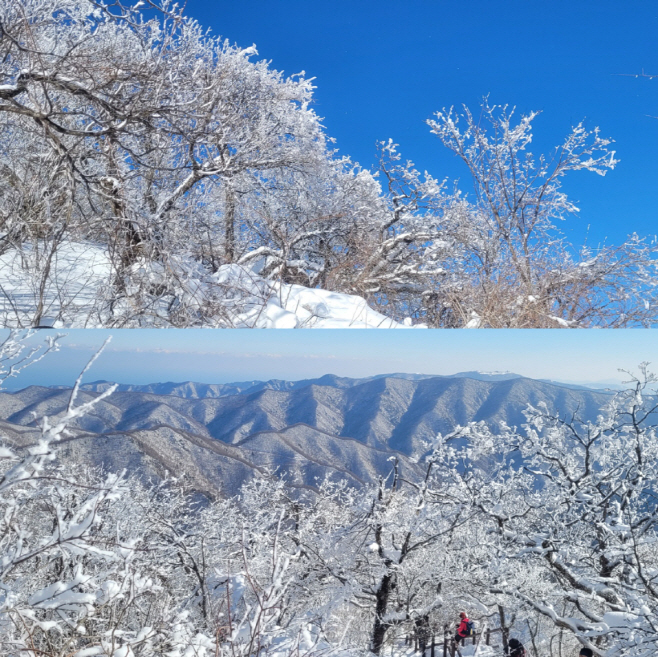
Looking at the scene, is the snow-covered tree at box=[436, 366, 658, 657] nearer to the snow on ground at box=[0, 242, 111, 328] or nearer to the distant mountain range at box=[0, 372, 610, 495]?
the distant mountain range at box=[0, 372, 610, 495]

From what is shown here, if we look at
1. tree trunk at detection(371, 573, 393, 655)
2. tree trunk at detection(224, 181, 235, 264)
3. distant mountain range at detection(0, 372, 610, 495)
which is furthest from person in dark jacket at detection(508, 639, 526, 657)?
tree trunk at detection(224, 181, 235, 264)

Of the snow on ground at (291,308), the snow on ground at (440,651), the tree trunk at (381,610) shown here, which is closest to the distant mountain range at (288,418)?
the snow on ground at (291,308)

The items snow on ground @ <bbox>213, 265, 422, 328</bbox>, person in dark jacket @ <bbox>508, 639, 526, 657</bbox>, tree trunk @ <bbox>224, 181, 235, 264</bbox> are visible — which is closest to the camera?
snow on ground @ <bbox>213, 265, 422, 328</bbox>

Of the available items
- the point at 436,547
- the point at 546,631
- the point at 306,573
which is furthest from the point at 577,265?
the point at 546,631

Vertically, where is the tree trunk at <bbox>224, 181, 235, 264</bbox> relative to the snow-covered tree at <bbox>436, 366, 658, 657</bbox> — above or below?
above

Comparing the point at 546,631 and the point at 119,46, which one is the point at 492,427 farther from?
the point at 119,46

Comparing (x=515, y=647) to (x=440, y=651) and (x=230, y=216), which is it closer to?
(x=440, y=651)

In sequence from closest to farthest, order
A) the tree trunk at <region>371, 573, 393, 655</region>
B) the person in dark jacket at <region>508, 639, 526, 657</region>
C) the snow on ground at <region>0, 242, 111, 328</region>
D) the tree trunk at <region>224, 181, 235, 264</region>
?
the snow on ground at <region>0, 242, 111, 328</region>
the person in dark jacket at <region>508, 639, 526, 657</region>
the tree trunk at <region>371, 573, 393, 655</region>
the tree trunk at <region>224, 181, 235, 264</region>
